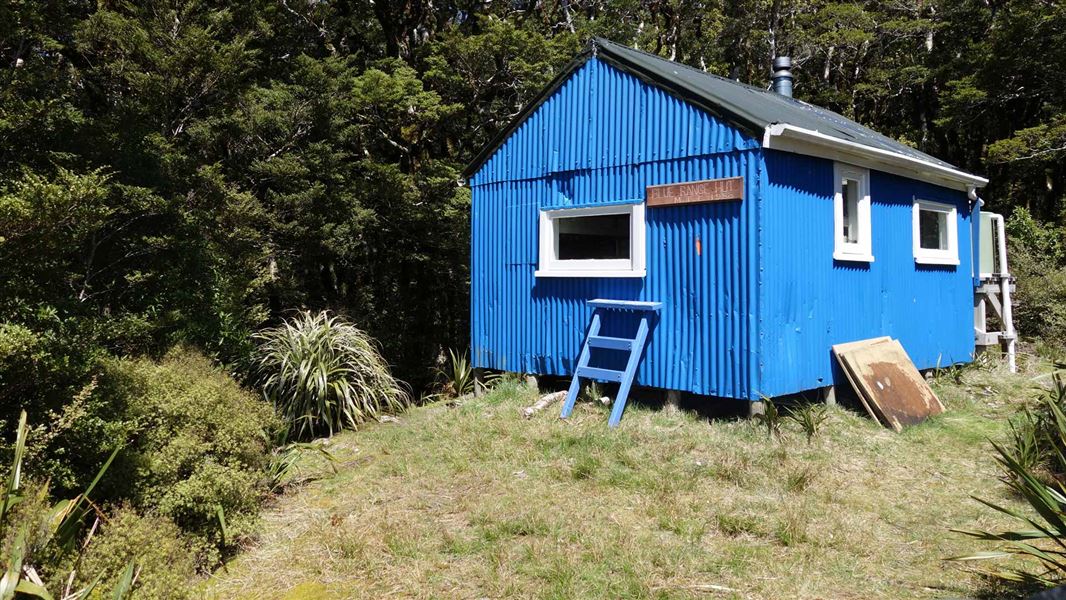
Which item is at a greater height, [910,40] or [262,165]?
[910,40]

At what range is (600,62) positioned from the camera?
8523 mm

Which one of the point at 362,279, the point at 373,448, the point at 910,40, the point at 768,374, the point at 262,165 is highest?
the point at 910,40

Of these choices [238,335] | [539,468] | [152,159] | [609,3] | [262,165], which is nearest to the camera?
[539,468]

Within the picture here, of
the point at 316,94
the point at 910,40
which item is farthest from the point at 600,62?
the point at 910,40

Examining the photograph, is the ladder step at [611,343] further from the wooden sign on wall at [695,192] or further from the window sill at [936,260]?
the window sill at [936,260]

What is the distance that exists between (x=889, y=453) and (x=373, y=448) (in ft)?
17.2

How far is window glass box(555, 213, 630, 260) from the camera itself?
983 cm

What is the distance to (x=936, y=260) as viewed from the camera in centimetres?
990

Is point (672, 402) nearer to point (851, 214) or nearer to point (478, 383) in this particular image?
point (478, 383)

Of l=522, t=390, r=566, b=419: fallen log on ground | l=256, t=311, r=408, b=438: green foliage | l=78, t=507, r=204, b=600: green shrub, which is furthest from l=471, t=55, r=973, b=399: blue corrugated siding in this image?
l=78, t=507, r=204, b=600: green shrub

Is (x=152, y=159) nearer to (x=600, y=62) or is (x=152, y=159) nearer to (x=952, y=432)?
(x=600, y=62)

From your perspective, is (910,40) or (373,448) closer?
(373,448)

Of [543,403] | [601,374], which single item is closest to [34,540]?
[543,403]

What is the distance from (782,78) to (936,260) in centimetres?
423
